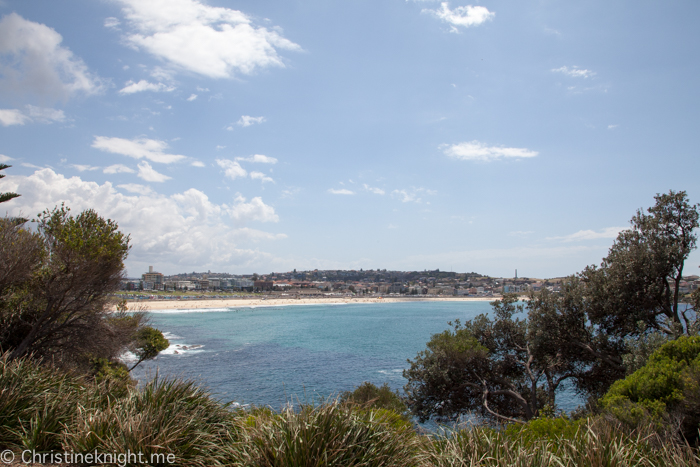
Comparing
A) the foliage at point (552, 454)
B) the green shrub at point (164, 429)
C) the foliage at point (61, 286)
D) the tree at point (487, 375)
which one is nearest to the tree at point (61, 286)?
the foliage at point (61, 286)

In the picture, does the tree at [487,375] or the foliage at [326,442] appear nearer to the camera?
the foliage at [326,442]

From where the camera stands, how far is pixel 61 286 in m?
13.8

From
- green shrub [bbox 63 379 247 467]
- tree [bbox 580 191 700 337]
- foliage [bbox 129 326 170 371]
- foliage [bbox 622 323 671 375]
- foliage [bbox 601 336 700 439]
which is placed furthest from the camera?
foliage [bbox 129 326 170 371]

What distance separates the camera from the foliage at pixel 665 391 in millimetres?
7070

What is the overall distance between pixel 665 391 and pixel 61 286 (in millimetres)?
17026

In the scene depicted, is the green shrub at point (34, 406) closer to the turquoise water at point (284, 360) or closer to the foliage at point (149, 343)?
the turquoise water at point (284, 360)

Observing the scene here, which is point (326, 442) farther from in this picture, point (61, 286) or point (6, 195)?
point (6, 195)

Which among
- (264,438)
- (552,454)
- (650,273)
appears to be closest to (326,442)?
(264,438)

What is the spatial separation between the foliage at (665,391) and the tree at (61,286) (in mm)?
15479

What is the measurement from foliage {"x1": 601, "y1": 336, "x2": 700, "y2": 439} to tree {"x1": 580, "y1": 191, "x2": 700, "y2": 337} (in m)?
3.25

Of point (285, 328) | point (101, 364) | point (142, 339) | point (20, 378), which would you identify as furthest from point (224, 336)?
point (20, 378)

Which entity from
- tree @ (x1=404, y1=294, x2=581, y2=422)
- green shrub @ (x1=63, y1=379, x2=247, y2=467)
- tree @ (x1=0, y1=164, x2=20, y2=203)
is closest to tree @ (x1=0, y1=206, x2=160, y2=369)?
tree @ (x1=0, y1=164, x2=20, y2=203)

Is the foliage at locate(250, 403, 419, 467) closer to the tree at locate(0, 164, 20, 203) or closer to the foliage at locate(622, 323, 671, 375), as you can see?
the foliage at locate(622, 323, 671, 375)

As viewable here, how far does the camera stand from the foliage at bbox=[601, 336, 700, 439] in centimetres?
707
